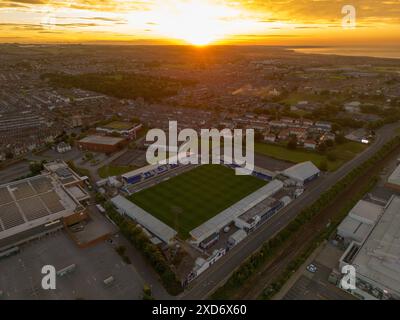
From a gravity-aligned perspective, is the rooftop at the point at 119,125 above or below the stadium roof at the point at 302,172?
above

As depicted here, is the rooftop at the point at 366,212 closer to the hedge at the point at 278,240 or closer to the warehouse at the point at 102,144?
the hedge at the point at 278,240

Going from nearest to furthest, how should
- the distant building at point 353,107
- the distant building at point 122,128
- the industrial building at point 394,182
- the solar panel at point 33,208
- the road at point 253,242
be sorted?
1. the road at point 253,242
2. the solar panel at point 33,208
3. the industrial building at point 394,182
4. the distant building at point 122,128
5. the distant building at point 353,107

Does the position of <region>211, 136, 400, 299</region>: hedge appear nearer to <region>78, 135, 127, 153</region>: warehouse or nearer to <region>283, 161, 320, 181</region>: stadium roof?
<region>283, 161, 320, 181</region>: stadium roof

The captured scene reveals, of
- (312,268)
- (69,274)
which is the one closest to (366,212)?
(312,268)

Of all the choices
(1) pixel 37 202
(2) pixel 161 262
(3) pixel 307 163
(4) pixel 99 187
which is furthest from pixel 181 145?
(2) pixel 161 262

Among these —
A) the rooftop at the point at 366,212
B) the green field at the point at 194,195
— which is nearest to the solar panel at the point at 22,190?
the green field at the point at 194,195

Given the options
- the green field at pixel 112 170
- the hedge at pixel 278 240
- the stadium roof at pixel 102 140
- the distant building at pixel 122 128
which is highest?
the distant building at pixel 122 128
